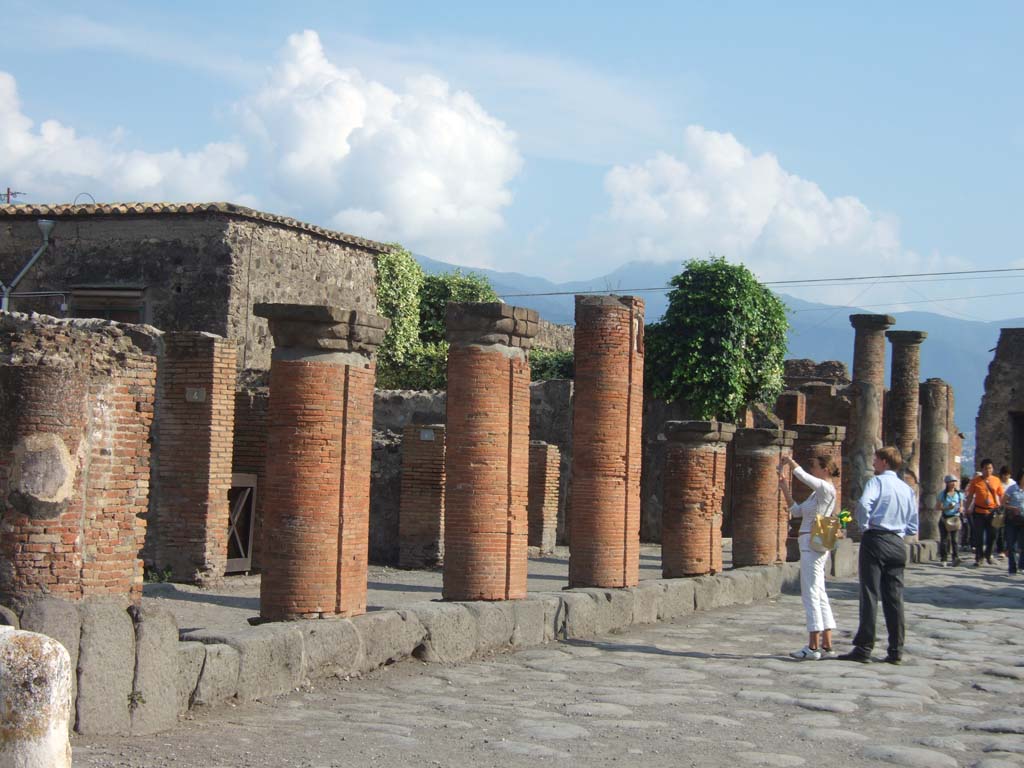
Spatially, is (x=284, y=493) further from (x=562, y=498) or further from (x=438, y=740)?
(x=562, y=498)

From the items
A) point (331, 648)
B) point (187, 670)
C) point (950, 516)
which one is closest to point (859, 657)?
point (331, 648)

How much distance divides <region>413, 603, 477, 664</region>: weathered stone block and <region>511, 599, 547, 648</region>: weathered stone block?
2.07ft

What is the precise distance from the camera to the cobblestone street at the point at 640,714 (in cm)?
667

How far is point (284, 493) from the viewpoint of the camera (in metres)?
9.35

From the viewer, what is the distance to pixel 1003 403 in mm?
36438

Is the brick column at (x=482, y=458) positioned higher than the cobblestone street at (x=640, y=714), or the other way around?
the brick column at (x=482, y=458)

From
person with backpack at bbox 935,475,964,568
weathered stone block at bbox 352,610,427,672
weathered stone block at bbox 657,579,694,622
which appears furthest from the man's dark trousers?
person with backpack at bbox 935,475,964,568

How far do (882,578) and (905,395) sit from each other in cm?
1655

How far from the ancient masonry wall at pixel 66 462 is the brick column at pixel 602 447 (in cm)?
627

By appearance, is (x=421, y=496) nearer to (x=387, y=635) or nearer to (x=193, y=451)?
(x=193, y=451)

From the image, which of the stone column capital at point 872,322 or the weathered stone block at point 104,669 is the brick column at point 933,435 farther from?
the weathered stone block at point 104,669

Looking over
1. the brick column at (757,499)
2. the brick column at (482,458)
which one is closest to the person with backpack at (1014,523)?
the brick column at (757,499)

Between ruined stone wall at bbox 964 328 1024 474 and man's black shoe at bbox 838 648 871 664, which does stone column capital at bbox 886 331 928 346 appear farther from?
man's black shoe at bbox 838 648 871 664

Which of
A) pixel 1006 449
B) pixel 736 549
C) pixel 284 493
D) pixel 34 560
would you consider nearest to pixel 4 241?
pixel 736 549
